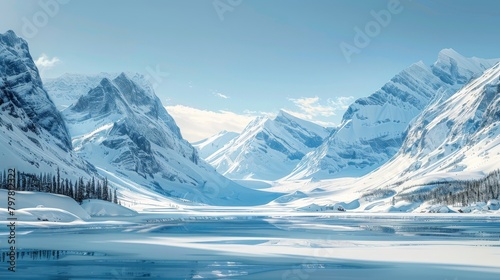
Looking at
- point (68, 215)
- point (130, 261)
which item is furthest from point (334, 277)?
point (68, 215)

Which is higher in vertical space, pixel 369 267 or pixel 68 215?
pixel 68 215

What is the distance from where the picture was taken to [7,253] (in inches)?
2277

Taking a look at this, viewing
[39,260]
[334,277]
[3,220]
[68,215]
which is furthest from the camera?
[68,215]

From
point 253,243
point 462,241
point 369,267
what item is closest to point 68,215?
point 253,243

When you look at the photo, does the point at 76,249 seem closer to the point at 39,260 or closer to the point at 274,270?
the point at 39,260

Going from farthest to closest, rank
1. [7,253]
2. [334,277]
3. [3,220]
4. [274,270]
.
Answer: [3,220] → [7,253] → [274,270] → [334,277]

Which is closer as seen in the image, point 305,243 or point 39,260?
point 39,260

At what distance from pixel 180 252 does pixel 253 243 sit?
594 inches

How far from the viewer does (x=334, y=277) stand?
45.1 metres

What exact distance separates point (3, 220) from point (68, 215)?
865 inches

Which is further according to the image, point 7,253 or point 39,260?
point 7,253

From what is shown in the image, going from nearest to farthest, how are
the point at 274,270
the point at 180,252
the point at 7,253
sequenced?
1. the point at 274,270
2. the point at 7,253
3. the point at 180,252

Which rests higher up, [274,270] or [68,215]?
[68,215]

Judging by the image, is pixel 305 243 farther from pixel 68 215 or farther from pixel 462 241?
pixel 68 215
